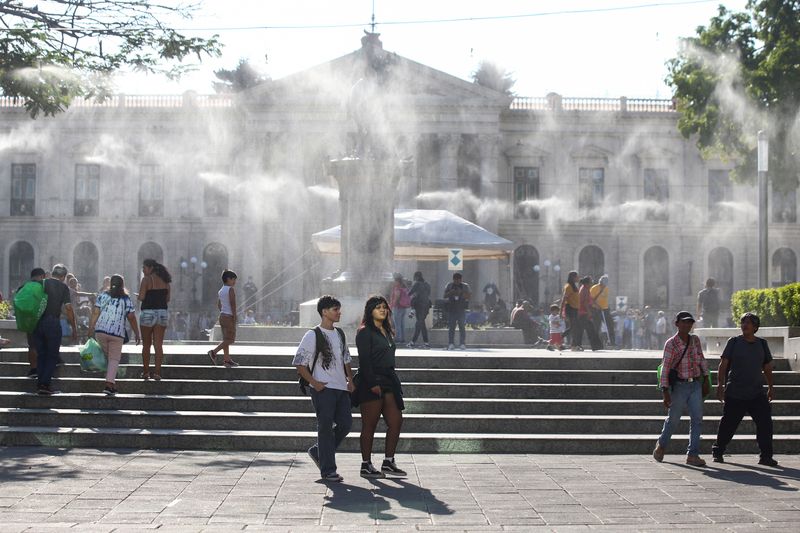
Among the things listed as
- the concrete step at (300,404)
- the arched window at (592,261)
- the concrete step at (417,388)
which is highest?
the arched window at (592,261)

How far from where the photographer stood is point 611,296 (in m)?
54.1

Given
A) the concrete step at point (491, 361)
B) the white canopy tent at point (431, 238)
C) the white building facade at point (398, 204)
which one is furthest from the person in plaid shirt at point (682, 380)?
the white building facade at point (398, 204)

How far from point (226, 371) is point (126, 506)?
5201mm

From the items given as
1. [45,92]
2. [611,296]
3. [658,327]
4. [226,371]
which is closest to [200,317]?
[658,327]

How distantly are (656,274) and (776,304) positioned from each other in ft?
134

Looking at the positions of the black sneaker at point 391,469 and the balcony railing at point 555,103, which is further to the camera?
the balcony railing at point 555,103

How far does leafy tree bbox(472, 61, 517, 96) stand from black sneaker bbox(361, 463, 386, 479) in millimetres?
Result: 56941

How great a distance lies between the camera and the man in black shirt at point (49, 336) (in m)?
12.8

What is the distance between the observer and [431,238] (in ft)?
84.0

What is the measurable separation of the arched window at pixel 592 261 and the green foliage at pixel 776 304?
3824cm

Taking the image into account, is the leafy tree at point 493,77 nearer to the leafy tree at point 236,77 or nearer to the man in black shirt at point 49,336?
the leafy tree at point 236,77

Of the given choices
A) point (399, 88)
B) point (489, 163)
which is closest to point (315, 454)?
point (399, 88)

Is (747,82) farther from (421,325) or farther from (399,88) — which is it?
(399,88)

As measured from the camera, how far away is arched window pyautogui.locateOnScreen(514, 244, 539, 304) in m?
54.3
